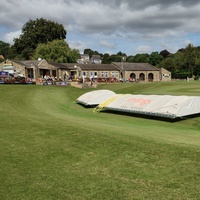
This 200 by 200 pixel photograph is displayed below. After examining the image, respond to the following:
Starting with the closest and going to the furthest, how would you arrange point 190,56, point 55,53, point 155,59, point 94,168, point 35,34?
point 94,168, point 55,53, point 190,56, point 35,34, point 155,59

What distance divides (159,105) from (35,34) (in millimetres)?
96391

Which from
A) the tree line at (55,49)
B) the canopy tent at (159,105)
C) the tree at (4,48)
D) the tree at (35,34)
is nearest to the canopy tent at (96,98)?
the canopy tent at (159,105)


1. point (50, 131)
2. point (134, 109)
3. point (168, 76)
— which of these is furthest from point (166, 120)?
point (168, 76)

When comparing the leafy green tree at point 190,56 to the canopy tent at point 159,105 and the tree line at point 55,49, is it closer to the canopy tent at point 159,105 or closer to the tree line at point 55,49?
the tree line at point 55,49

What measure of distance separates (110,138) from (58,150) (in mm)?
1752

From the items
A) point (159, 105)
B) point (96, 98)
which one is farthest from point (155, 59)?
point (159, 105)

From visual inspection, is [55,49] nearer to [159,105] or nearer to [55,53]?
[55,53]

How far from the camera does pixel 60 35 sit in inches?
4390

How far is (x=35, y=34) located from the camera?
4213 inches

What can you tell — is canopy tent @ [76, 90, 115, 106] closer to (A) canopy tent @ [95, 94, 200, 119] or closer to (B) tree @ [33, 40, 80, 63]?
(A) canopy tent @ [95, 94, 200, 119]

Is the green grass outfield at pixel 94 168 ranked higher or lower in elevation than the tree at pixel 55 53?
lower

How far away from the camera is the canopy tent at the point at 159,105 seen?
56.6ft

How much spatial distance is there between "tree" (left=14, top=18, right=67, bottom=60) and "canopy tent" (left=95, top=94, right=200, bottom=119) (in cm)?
9009

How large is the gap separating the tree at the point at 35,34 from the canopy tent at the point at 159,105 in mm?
90088
